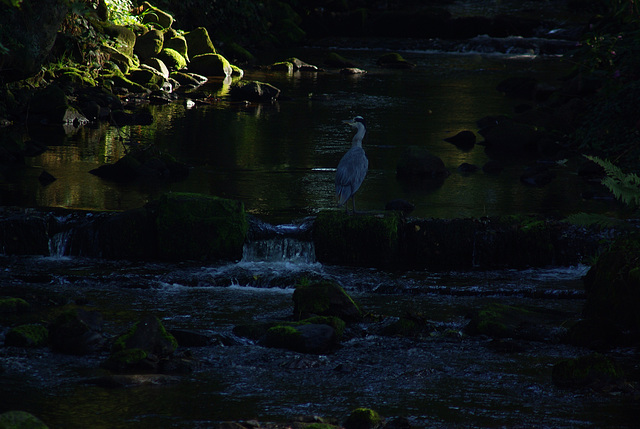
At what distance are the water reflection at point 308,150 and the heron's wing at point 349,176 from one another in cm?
125

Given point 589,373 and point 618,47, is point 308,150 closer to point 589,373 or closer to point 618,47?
point 618,47

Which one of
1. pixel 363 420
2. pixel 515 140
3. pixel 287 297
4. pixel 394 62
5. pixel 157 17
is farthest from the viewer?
pixel 394 62

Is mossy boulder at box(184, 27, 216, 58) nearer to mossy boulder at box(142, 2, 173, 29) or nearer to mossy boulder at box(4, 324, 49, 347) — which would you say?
mossy boulder at box(142, 2, 173, 29)

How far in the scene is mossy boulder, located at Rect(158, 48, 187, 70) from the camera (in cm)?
2902

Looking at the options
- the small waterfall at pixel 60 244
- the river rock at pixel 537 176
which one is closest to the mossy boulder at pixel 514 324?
the small waterfall at pixel 60 244

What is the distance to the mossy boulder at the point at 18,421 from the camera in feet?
17.4

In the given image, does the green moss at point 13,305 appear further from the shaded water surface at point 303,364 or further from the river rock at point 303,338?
the river rock at point 303,338

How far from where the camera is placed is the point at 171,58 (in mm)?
29109

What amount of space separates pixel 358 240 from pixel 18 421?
670 cm

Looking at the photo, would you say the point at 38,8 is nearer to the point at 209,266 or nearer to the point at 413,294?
the point at 209,266

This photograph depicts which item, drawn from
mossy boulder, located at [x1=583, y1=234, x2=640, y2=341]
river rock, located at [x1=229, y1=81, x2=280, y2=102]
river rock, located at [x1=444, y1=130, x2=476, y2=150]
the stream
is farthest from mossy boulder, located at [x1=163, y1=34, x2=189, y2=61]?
mossy boulder, located at [x1=583, y1=234, x2=640, y2=341]

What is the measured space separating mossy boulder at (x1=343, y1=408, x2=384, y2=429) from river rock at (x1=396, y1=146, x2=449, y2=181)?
9.65 m

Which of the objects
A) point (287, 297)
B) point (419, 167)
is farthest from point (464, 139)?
point (287, 297)

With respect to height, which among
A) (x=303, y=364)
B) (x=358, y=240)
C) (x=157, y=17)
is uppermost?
(x=157, y=17)
